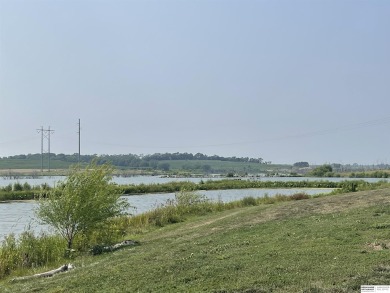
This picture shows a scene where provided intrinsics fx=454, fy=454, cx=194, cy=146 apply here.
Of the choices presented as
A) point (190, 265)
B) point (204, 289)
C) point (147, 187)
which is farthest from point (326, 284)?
point (147, 187)

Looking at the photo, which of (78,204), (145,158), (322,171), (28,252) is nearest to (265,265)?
(78,204)

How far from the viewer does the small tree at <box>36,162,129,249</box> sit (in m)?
17.8

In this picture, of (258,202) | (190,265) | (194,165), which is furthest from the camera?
(194,165)

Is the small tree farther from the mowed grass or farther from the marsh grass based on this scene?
the mowed grass

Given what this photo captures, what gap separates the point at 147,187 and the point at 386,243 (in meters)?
A: 55.5

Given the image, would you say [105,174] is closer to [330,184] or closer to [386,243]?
[386,243]

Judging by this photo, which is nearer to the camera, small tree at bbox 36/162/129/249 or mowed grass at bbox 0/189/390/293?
mowed grass at bbox 0/189/390/293

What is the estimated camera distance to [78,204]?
17.7m

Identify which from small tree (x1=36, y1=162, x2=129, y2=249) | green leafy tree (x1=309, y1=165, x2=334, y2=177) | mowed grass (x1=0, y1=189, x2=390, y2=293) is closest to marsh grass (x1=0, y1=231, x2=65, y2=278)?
small tree (x1=36, y1=162, x2=129, y2=249)

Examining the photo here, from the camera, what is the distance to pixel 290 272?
734cm

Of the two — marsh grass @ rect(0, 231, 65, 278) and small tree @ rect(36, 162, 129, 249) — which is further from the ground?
small tree @ rect(36, 162, 129, 249)

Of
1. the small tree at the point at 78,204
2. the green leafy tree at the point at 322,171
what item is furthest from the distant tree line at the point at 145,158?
the small tree at the point at 78,204

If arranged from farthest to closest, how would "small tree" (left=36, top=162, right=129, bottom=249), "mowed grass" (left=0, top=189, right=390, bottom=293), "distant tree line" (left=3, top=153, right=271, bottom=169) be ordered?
"distant tree line" (left=3, top=153, right=271, bottom=169), "small tree" (left=36, top=162, right=129, bottom=249), "mowed grass" (left=0, top=189, right=390, bottom=293)

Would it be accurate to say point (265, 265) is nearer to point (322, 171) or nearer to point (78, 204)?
point (78, 204)
